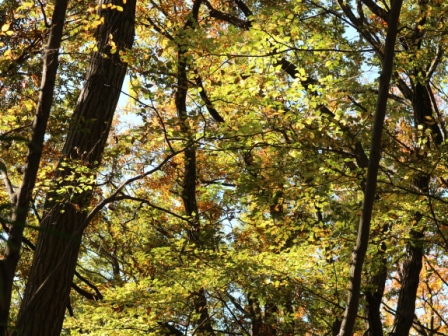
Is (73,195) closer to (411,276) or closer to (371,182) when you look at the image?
(371,182)

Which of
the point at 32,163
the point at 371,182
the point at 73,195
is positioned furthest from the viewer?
the point at 73,195

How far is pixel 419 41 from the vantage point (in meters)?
7.97

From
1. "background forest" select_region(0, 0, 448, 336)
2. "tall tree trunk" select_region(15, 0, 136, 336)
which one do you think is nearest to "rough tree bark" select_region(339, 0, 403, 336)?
"background forest" select_region(0, 0, 448, 336)

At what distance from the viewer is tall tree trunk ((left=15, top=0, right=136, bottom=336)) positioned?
4.96 meters

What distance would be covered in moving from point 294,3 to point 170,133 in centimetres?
297

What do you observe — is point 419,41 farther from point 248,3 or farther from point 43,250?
point 43,250

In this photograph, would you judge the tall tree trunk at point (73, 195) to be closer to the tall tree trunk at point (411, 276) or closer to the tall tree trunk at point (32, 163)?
the tall tree trunk at point (32, 163)

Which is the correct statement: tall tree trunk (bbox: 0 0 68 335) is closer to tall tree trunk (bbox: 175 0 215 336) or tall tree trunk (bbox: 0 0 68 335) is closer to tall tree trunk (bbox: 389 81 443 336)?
tall tree trunk (bbox: 175 0 215 336)

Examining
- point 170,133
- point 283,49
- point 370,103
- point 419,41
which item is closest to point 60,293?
point 170,133

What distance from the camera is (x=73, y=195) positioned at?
5.10 meters

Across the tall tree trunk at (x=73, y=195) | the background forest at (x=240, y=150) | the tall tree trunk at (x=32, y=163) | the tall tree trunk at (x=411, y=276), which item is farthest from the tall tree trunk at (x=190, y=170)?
the tall tree trunk at (x=411, y=276)

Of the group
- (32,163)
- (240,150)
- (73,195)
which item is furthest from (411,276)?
(32,163)

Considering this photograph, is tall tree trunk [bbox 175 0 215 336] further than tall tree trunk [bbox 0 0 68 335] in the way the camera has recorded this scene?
Yes

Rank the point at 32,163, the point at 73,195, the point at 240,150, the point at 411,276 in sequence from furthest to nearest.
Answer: the point at 411,276, the point at 240,150, the point at 73,195, the point at 32,163
